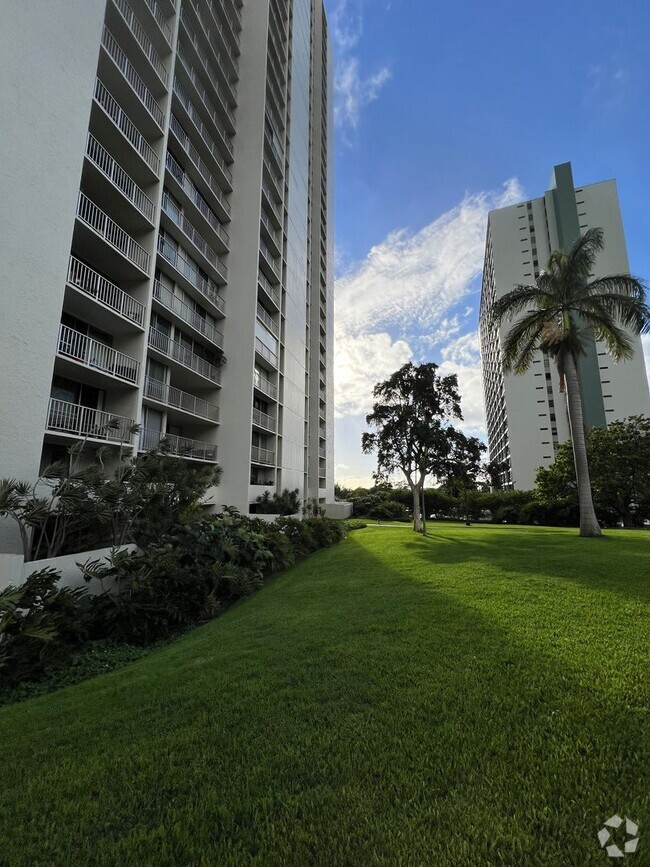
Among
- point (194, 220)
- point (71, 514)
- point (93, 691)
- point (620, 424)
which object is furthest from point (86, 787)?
point (620, 424)

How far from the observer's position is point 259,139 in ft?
69.9

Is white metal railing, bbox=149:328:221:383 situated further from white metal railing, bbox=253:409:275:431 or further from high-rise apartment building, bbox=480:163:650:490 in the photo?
high-rise apartment building, bbox=480:163:650:490

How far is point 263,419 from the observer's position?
2211 cm

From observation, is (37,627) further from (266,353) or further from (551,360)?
(551,360)

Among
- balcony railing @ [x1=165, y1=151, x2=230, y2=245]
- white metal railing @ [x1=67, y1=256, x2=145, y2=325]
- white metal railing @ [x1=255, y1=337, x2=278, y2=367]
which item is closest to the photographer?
white metal railing @ [x1=67, y1=256, x2=145, y2=325]

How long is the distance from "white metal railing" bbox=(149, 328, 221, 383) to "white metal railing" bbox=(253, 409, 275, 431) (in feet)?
9.21

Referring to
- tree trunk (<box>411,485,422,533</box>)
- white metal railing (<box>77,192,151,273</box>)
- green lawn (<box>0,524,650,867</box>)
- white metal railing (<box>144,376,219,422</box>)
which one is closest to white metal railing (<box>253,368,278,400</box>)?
white metal railing (<box>144,376,219,422</box>)

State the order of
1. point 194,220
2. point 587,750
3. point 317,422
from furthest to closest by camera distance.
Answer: point 317,422 → point 194,220 → point 587,750

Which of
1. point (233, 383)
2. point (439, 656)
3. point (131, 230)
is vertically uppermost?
point (131, 230)

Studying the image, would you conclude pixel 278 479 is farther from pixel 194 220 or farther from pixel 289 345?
pixel 194 220

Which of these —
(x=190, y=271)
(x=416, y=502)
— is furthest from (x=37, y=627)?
(x=416, y=502)

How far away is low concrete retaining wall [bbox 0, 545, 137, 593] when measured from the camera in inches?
257

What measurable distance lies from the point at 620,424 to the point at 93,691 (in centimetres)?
2982

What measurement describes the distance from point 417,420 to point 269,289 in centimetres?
1193
